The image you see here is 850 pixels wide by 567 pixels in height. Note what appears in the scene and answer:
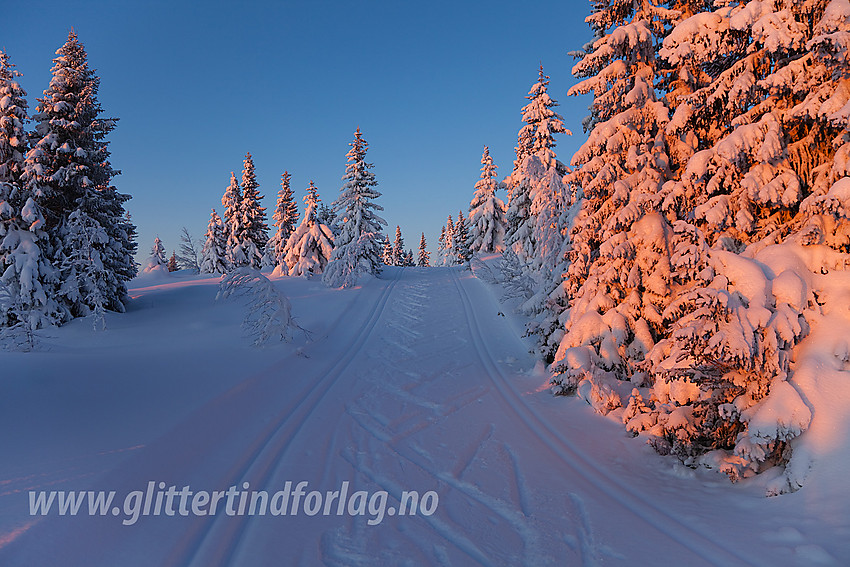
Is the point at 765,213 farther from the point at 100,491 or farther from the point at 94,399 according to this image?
the point at 94,399

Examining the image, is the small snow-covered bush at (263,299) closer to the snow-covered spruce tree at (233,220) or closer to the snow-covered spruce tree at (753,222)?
the snow-covered spruce tree at (753,222)

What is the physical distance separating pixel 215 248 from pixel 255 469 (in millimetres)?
44287

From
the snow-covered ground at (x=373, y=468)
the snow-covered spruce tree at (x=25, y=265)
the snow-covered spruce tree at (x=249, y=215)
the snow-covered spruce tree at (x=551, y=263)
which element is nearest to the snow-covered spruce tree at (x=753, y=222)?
the snow-covered ground at (x=373, y=468)

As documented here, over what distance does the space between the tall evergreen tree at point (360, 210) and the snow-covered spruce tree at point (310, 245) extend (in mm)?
1216

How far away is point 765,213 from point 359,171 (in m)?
30.2

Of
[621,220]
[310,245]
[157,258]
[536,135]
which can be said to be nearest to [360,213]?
[310,245]

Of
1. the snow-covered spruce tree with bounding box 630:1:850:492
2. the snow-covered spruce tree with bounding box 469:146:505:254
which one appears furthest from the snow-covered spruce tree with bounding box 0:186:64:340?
the snow-covered spruce tree with bounding box 469:146:505:254

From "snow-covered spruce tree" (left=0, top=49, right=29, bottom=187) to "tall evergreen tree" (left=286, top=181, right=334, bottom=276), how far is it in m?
16.8

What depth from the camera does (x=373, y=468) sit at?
6496mm

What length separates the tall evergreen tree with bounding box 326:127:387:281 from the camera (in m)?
31.8

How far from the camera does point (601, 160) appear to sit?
9633 millimetres

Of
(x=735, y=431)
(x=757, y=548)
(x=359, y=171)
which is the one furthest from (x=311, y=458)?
(x=359, y=171)

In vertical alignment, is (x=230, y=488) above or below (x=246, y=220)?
below

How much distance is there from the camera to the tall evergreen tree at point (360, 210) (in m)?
31.8
